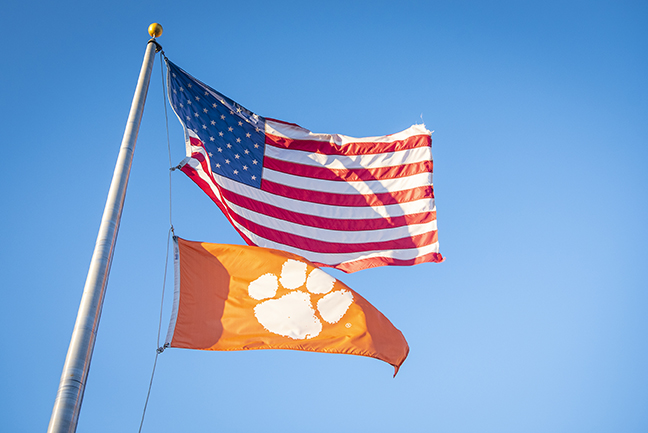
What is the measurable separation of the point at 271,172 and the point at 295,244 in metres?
1.63

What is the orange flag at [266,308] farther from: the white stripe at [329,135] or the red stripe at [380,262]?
the white stripe at [329,135]

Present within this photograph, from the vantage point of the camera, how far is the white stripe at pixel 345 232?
11.2 m

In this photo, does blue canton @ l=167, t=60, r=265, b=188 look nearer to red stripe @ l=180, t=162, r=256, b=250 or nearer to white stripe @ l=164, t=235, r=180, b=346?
red stripe @ l=180, t=162, r=256, b=250

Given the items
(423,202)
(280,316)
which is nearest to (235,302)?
(280,316)

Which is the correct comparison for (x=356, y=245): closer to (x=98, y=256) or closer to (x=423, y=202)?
(x=423, y=202)

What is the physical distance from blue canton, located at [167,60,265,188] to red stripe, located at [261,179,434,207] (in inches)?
30.7

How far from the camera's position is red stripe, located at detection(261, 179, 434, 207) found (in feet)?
38.7

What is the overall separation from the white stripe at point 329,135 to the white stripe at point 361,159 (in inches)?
13.4

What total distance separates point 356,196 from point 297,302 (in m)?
3.45

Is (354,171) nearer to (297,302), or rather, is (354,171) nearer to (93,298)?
(297,302)

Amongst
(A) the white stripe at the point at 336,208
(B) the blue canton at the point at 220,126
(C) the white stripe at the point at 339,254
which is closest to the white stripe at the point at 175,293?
(C) the white stripe at the point at 339,254

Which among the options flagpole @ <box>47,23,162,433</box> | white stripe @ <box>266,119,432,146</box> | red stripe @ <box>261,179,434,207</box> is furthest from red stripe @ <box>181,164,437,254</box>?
white stripe @ <box>266,119,432,146</box>

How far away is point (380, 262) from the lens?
11.6 m

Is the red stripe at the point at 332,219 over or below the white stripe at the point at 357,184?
below
